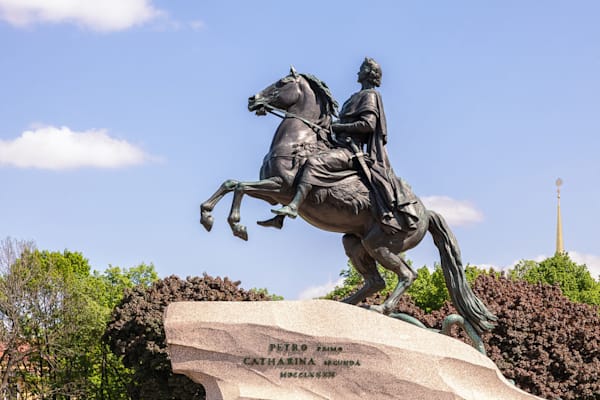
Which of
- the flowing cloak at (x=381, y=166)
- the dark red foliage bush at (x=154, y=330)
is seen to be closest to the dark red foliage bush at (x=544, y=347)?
the dark red foliage bush at (x=154, y=330)

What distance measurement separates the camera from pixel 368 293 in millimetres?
15016

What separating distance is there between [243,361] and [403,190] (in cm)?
358

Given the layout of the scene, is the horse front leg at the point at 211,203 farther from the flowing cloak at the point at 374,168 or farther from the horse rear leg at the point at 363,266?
the horse rear leg at the point at 363,266

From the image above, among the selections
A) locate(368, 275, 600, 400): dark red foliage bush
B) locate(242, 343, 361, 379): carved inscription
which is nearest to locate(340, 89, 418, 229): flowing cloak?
locate(242, 343, 361, 379): carved inscription

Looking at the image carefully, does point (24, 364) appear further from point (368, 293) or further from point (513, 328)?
point (368, 293)

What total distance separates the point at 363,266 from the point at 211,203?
2635 millimetres

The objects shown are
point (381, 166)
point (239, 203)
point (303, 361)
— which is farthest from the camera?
point (381, 166)

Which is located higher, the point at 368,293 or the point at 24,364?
the point at 24,364

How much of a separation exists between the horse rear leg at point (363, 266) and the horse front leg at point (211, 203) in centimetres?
216

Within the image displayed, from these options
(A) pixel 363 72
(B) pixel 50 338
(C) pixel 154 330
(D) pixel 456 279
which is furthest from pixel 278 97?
(B) pixel 50 338

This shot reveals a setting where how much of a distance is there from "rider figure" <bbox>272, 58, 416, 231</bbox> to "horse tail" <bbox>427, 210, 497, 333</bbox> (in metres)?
0.88

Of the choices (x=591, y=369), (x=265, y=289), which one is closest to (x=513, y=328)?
(x=591, y=369)

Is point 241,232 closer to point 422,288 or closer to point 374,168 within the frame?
point 374,168

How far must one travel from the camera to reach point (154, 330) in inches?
1145
